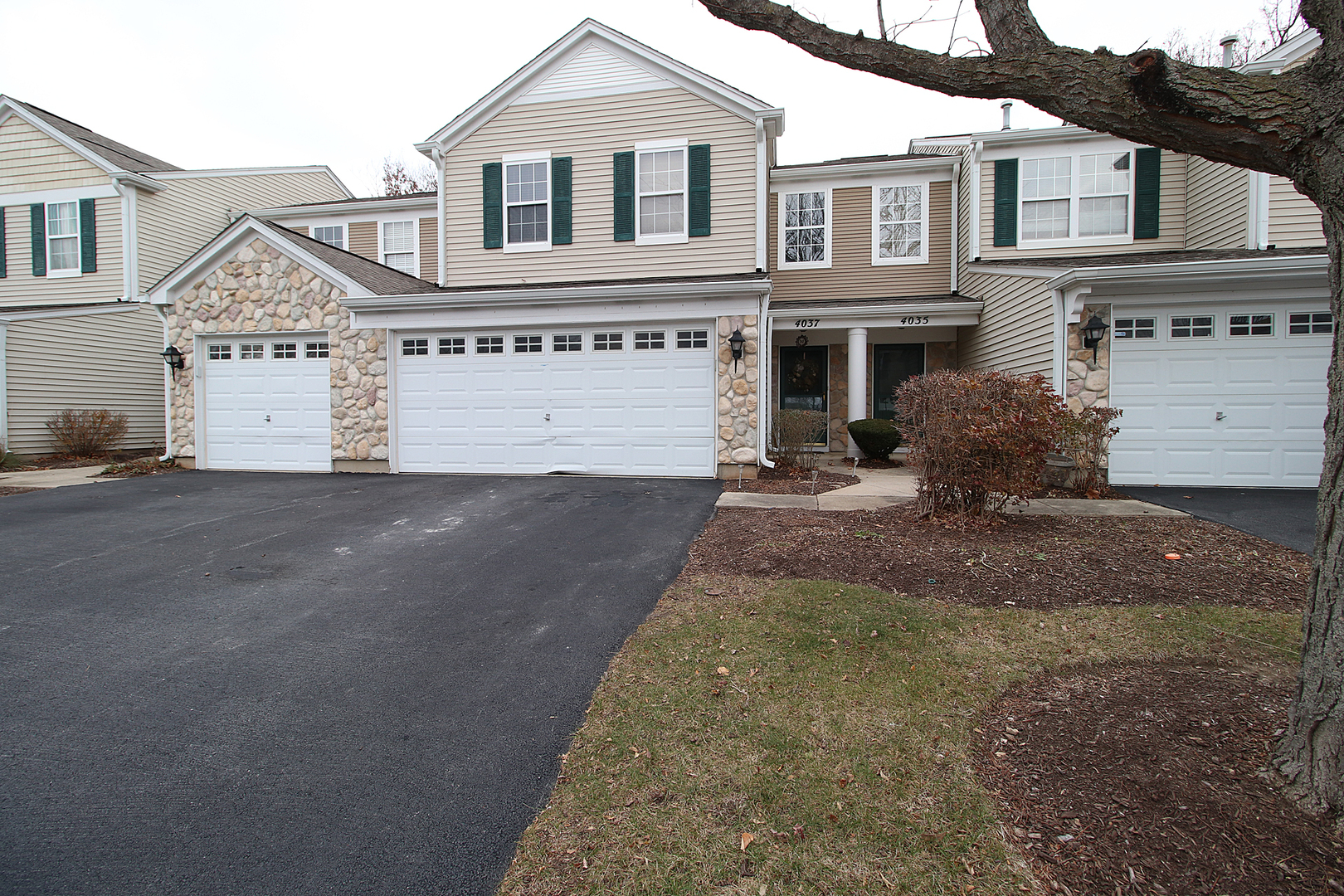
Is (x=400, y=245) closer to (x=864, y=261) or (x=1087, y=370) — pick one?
(x=864, y=261)

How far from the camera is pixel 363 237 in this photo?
15.2 m

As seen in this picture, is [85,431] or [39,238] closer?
[85,431]

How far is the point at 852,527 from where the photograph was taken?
639 centimetres

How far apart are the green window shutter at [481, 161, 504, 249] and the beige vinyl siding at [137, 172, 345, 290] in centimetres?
832

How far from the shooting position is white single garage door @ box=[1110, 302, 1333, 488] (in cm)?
843

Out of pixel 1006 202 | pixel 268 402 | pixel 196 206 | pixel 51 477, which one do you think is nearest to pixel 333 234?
pixel 196 206

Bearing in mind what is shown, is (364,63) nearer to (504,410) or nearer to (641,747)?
(504,410)

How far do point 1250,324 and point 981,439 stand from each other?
572 cm

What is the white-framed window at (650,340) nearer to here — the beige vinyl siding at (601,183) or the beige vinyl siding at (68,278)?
the beige vinyl siding at (601,183)

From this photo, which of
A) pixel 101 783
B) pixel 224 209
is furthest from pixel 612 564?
pixel 224 209

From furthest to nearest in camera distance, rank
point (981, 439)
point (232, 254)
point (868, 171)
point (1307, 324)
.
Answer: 1. point (868, 171)
2. point (232, 254)
3. point (1307, 324)
4. point (981, 439)

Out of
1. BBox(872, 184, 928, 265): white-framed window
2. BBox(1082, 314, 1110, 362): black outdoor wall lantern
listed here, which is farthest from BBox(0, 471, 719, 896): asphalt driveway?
BBox(872, 184, 928, 265): white-framed window

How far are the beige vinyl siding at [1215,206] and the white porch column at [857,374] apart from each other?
5952 mm

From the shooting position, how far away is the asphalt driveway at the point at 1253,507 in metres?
6.15
